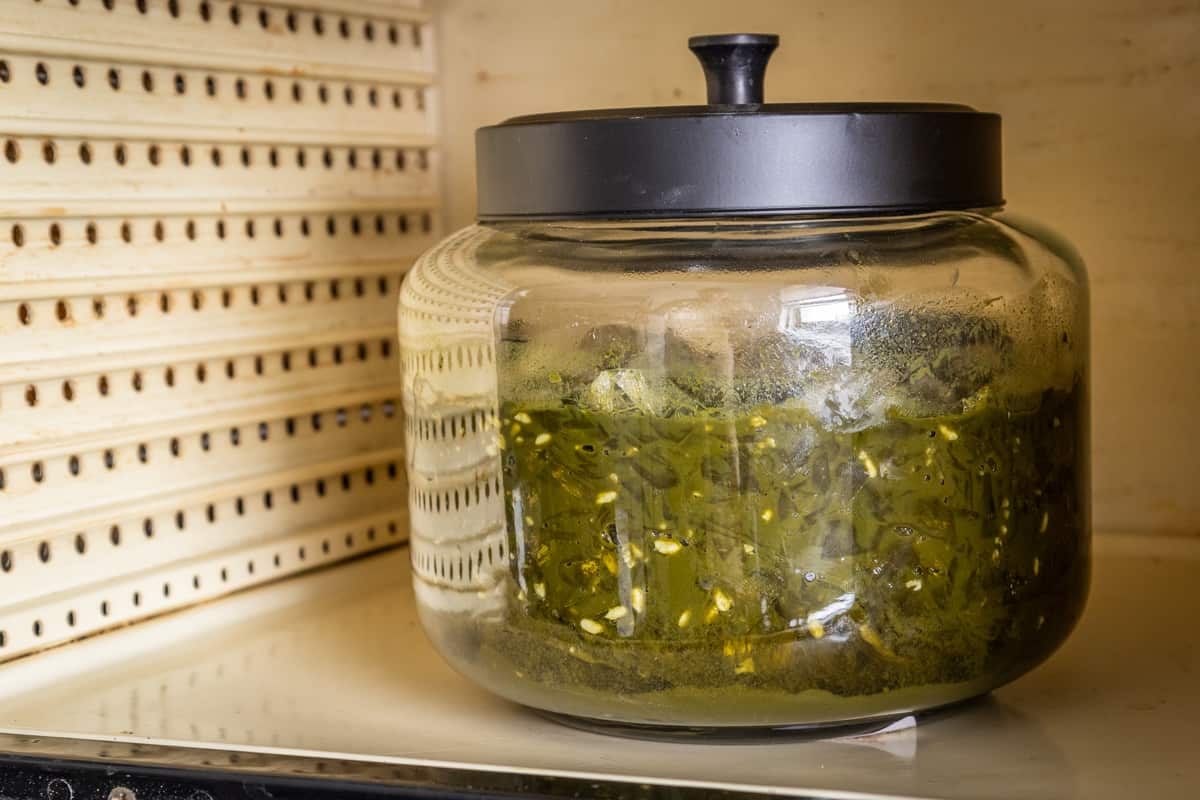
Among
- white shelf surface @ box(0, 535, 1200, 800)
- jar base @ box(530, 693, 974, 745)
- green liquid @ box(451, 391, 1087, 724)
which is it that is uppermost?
green liquid @ box(451, 391, 1087, 724)

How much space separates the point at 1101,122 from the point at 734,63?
1.50 ft

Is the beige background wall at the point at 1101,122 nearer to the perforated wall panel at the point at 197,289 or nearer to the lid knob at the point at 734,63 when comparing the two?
the perforated wall panel at the point at 197,289

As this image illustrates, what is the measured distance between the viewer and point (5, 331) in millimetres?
917

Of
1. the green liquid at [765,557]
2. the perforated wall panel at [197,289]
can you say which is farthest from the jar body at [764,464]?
the perforated wall panel at [197,289]

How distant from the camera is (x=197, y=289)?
106 cm

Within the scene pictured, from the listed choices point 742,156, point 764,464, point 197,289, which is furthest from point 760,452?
point 197,289

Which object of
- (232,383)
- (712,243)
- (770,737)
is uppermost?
(712,243)

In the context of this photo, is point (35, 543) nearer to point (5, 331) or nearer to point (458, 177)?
point (5, 331)

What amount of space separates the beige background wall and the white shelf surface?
0.10m

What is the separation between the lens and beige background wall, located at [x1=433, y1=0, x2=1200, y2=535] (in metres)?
1.09

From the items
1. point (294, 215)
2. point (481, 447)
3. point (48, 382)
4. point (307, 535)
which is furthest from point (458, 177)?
point (481, 447)

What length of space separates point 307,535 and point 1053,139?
62 cm

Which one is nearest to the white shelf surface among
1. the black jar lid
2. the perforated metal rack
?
the perforated metal rack

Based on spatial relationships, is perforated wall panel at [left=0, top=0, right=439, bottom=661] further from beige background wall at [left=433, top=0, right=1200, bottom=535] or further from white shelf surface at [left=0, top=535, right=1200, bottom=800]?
beige background wall at [left=433, top=0, right=1200, bottom=535]
